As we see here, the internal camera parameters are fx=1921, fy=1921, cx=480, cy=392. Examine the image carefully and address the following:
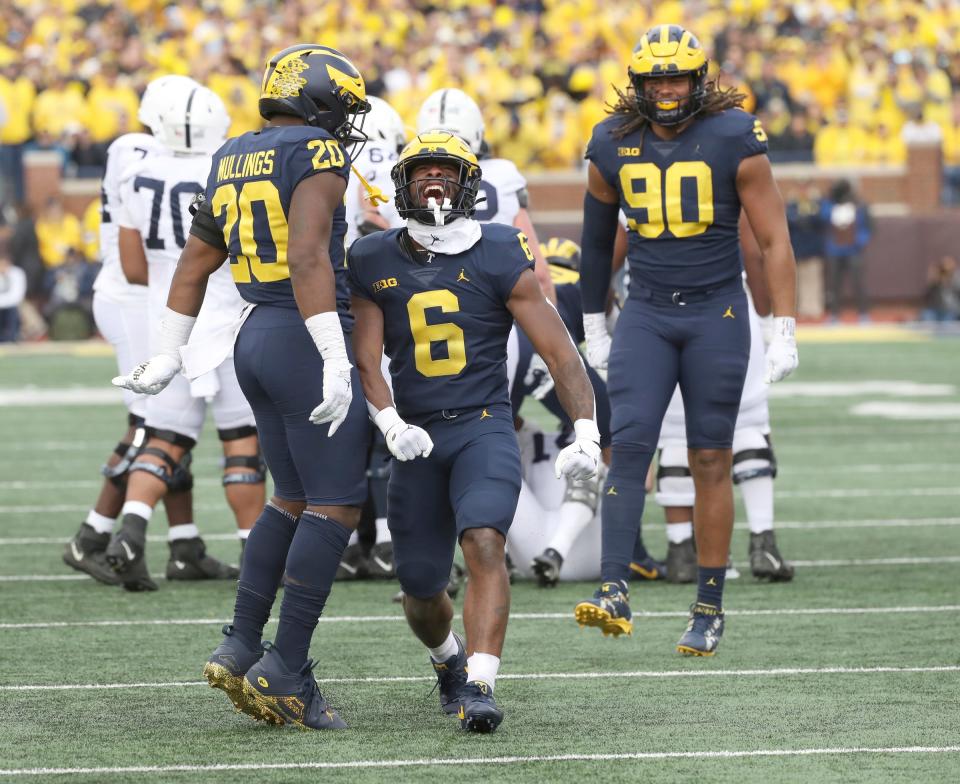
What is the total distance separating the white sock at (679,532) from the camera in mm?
7465

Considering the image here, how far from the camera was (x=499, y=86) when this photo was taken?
888 inches

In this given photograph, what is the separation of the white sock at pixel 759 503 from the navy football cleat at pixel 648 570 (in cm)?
40

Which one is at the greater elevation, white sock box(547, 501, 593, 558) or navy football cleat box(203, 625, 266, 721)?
navy football cleat box(203, 625, 266, 721)

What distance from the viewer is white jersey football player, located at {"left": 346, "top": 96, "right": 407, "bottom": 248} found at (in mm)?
7539

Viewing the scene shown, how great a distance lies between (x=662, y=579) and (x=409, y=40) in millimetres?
17145

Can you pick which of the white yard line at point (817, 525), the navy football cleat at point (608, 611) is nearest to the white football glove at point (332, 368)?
the navy football cleat at point (608, 611)

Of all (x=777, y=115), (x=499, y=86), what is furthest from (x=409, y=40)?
(x=777, y=115)

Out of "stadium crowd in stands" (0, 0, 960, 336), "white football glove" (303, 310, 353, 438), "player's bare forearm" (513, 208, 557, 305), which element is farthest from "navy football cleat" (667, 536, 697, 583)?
"stadium crowd in stands" (0, 0, 960, 336)

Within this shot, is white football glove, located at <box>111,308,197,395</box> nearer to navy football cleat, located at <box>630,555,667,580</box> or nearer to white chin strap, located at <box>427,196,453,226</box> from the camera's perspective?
white chin strap, located at <box>427,196,453,226</box>

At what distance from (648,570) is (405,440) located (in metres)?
3.02

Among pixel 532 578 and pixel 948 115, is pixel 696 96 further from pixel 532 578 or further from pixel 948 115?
pixel 948 115

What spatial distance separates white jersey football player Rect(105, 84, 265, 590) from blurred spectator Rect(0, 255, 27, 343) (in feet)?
43.2

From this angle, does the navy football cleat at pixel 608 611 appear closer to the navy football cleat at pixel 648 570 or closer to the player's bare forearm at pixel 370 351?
the player's bare forearm at pixel 370 351

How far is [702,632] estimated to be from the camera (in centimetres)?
599
